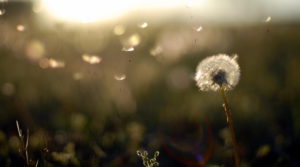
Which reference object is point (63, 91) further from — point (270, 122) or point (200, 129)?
point (270, 122)

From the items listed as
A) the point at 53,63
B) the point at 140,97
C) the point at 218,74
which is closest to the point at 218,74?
the point at 218,74

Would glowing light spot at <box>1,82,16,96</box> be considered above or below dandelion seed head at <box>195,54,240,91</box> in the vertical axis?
below

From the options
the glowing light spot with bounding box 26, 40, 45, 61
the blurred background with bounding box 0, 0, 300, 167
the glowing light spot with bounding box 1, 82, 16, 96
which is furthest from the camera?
the glowing light spot with bounding box 26, 40, 45, 61

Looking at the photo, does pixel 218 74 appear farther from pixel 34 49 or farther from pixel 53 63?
pixel 34 49

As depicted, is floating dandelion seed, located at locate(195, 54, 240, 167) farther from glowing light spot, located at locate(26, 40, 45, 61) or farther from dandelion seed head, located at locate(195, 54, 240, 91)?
glowing light spot, located at locate(26, 40, 45, 61)

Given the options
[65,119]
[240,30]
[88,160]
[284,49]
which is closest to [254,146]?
[88,160]

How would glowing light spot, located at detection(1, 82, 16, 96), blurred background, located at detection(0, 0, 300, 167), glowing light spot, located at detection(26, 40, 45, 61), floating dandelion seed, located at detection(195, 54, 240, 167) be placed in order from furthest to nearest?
1. glowing light spot, located at detection(26, 40, 45, 61)
2. glowing light spot, located at detection(1, 82, 16, 96)
3. blurred background, located at detection(0, 0, 300, 167)
4. floating dandelion seed, located at detection(195, 54, 240, 167)

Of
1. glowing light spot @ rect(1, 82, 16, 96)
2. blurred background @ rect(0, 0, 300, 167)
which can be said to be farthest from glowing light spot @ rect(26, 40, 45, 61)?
glowing light spot @ rect(1, 82, 16, 96)
